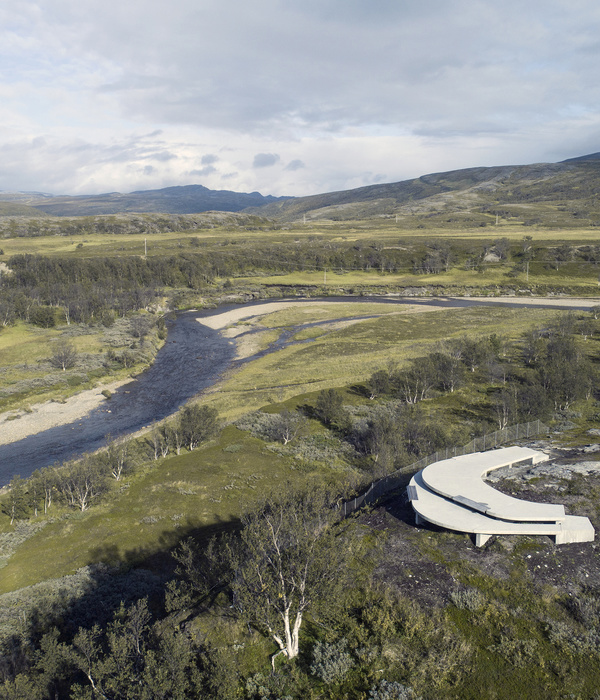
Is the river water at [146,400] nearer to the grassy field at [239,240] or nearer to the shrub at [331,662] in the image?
the shrub at [331,662]

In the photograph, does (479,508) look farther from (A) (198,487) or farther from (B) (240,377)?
(B) (240,377)

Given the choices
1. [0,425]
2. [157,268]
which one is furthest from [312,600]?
[157,268]

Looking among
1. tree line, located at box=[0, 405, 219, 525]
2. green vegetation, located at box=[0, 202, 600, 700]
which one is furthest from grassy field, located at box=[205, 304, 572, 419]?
tree line, located at box=[0, 405, 219, 525]

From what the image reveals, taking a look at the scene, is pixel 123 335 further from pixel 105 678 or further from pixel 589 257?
pixel 589 257

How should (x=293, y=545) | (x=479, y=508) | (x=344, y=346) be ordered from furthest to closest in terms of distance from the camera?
(x=344, y=346)
(x=479, y=508)
(x=293, y=545)

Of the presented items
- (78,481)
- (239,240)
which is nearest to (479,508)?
(78,481)

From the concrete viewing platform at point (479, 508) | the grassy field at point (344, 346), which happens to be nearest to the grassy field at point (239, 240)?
the grassy field at point (344, 346)

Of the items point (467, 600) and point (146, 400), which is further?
point (146, 400)
